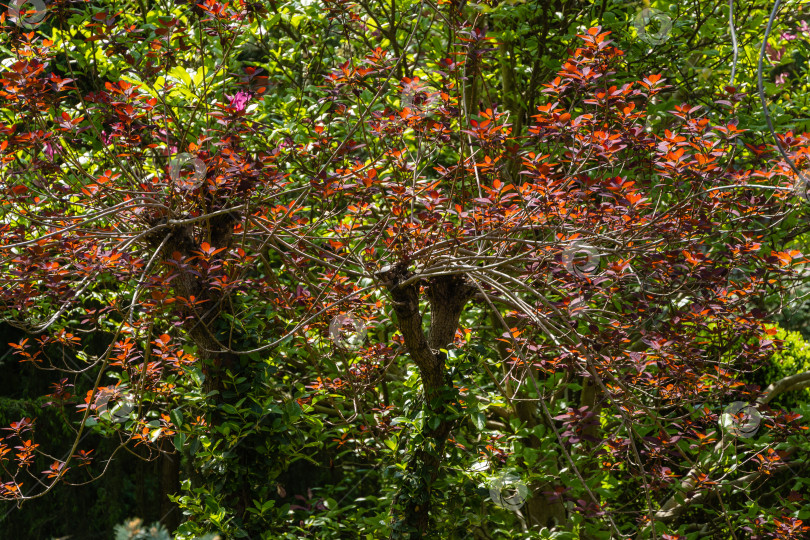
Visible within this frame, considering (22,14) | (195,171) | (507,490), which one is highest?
(22,14)

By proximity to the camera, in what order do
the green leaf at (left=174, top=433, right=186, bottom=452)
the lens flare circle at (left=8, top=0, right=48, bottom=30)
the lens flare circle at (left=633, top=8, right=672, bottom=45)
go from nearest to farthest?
the lens flare circle at (left=8, top=0, right=48, bottom=30) → the green leaf at (left=174, top=433, right=186, bottom=452) → the lens flare circle at (left=633, top=8, right=672, bottom=45)

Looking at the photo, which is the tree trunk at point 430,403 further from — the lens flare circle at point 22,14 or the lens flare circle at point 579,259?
the lens flare circle at point 22,14

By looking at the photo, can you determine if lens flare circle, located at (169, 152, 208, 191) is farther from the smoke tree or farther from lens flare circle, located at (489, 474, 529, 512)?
lens flare circle, located at (489, 474, 529, 512)

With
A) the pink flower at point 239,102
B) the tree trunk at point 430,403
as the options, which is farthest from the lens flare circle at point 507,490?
the pink flower at point 239,102

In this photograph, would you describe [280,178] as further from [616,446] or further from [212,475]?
[616,446]

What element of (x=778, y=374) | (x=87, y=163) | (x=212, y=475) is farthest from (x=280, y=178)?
(x=778, y=374)

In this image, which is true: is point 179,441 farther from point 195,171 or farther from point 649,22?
point 649,22

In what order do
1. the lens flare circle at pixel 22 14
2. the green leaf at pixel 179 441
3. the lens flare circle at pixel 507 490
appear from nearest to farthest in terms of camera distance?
the lens flare circle at pixel 22 14, the green leaf at pixel 179 441, the lens flare circle at pixel 507 490

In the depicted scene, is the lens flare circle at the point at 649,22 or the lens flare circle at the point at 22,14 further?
the lens flare circle at the point at 649,22

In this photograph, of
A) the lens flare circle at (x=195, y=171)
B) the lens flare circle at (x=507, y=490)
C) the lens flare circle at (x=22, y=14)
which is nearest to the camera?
the lens flare circle at (x=22, y=14)

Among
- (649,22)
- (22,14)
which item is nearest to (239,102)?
(22,14)

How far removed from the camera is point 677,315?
8.63 ft

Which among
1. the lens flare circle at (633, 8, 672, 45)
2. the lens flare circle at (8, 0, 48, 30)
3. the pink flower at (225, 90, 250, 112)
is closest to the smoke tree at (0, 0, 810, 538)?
the pink flower at (225, 90, 250, 112)

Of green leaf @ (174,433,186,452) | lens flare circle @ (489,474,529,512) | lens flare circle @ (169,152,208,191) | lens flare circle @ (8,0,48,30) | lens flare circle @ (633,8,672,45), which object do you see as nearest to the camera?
lens flare circle @ (8,0,48,30)
